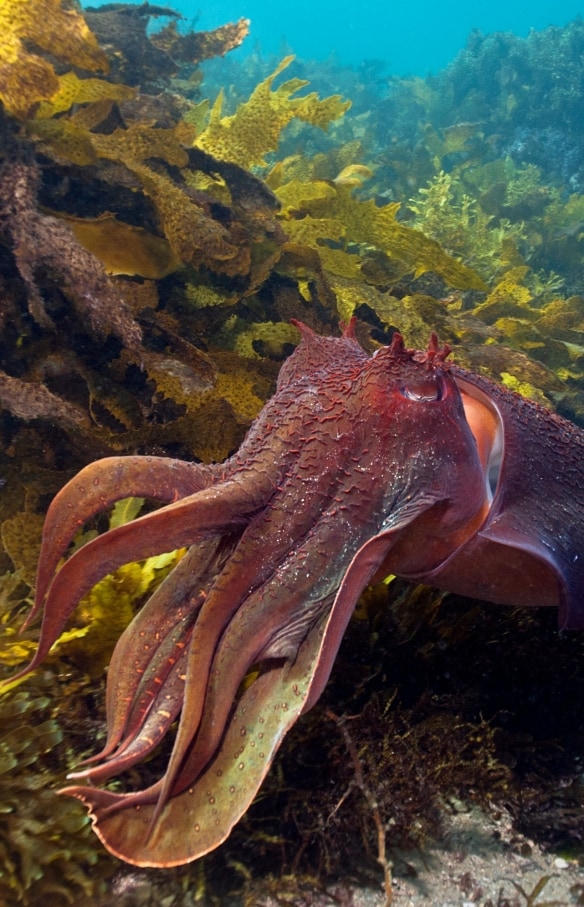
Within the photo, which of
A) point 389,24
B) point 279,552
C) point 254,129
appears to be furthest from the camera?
point 389,24

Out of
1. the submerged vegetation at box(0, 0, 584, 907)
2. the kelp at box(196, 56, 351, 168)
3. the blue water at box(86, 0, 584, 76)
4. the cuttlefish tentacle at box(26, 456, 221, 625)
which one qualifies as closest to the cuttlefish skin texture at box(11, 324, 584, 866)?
the cuttlefish tentacle at box(26, 456, 221, 625)

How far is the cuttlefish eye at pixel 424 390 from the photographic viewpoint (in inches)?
58.5

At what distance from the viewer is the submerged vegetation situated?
167cm

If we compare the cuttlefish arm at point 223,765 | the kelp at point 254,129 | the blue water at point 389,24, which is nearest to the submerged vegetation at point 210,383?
the kelp at point 254,129

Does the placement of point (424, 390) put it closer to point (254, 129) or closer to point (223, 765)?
point (223, 765)

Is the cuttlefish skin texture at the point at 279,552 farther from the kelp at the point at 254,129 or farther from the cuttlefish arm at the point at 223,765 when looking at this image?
the kelp at the point at 254,129

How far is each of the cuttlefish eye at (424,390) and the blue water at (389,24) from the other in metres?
80.2

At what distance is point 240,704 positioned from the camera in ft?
4.46

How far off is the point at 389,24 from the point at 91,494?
13146 cm

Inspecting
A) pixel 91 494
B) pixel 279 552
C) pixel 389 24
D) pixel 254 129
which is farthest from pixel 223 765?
pixel 389 24

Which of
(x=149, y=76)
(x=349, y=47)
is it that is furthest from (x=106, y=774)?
(x=349, y=47)

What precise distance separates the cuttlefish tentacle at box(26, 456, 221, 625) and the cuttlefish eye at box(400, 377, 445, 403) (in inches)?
26.0

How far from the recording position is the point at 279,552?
4.60ft

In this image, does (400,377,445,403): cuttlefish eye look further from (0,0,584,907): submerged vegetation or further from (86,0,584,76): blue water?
(86,0,584,76): blue water
